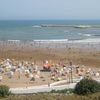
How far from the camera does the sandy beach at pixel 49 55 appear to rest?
33425 millimetres

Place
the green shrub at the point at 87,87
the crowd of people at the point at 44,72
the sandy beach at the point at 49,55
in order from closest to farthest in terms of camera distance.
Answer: the green shrub at the point at 87,87 < the sandy beach at the point at 49,55 < the crowd of people at the point at 44,72

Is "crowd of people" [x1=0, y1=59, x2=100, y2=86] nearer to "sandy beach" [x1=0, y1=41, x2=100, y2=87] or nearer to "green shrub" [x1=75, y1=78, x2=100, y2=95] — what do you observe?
"sandy beach" [x1=0, y1=41, x2=100, y2=87]

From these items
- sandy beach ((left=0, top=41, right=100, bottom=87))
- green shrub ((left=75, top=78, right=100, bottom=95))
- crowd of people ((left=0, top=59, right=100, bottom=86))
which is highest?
green shrub ((left=75, top=78, right=100, bottom=95))

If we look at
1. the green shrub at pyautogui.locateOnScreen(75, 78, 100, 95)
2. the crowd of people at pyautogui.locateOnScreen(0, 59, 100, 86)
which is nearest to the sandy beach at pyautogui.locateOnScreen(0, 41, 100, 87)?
the crowd of people at pyautogui.locateOnScreen(0, 59, 100, 86)

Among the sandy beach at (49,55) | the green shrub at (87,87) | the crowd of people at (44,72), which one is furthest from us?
the crowd of people at (44,72)

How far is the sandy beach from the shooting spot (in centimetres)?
3342

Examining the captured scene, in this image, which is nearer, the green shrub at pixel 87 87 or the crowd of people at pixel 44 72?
the green shrub at pixel 87 87

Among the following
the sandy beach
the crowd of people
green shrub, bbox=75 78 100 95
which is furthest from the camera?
the crowd of people

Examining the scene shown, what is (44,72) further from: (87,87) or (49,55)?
(87,87)

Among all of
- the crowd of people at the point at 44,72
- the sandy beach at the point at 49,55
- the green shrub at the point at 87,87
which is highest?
the green shrub at the point at 87,87

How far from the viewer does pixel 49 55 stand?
49.7 meters

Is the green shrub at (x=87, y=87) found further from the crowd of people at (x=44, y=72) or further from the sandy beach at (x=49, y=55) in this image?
the crowd of people at (x=44, y=72)

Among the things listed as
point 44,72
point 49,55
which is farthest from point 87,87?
point 49,55

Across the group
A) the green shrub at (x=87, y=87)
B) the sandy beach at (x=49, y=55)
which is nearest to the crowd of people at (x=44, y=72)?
the sandy beach at (x=49, y=55)
